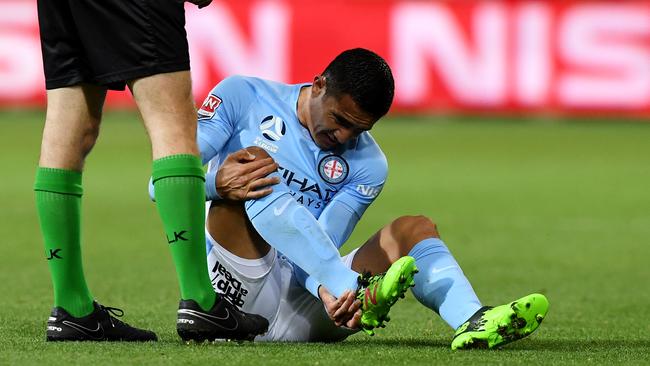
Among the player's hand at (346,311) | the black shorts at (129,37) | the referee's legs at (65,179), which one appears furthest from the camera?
the referee's legs at (65,179)

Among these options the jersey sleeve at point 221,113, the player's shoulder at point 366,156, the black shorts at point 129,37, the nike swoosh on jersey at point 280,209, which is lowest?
the nike swoosh on jersey at point 280,209

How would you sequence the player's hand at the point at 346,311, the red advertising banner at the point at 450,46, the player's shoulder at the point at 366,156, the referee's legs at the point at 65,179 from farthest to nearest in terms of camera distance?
the red advertising banner at the point at 450,46 → the player's shoulder at the point at 366,156 → the referee's legs at the point at 65,179 → the player's hand at the point at 346,311

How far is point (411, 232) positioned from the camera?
4242mm

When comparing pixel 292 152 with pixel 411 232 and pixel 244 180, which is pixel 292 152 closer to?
pixel 244 180

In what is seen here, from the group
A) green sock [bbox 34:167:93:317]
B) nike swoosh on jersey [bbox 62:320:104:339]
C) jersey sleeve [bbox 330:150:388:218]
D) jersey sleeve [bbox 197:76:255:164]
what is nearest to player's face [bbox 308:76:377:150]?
jersey sleeve [bbox 330:150:388:218]

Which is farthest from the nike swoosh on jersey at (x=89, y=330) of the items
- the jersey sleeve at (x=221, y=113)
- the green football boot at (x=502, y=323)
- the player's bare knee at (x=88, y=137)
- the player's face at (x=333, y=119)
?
the green football boot at (x=502, y=323)

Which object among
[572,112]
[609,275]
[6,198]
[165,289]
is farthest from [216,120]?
[572,112]

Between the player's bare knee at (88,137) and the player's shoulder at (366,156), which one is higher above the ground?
the player's bare knee at (88,137)

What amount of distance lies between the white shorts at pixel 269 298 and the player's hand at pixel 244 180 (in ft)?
0.80

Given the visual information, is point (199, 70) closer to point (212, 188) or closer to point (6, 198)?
point (6, 198)

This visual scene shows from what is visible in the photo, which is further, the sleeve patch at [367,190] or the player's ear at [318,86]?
the sleeve patch at [367,190]

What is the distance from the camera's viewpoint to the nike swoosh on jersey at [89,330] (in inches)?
159

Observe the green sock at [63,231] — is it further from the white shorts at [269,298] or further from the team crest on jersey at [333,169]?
A: the team crest on jersey at [333,169]

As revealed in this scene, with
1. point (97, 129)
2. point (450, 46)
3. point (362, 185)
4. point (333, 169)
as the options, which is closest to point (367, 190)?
point (362, 185)
